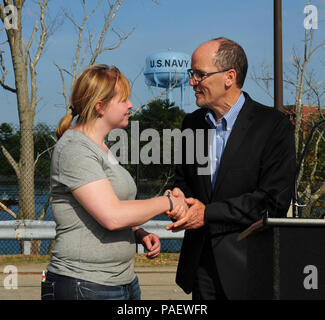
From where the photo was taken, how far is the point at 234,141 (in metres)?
3.61

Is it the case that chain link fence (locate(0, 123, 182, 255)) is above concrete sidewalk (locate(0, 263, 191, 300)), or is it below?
above

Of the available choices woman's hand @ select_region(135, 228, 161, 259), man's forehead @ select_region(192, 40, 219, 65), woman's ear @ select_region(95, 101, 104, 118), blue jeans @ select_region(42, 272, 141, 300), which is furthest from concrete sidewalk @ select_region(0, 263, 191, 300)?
woman's ear @ select_region(95, 101, 104, 118)

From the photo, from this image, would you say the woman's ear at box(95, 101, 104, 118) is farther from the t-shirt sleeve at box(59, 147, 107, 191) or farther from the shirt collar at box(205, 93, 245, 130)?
the shirt collar at box(205, 93, 245, 130)

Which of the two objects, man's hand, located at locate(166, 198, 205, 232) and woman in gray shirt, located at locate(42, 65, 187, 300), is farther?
man's hand, located at locate(166, 198, 205, 232)

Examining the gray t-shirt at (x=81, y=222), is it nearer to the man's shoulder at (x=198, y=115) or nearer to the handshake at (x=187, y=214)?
the handshake at (x=187, y=214)

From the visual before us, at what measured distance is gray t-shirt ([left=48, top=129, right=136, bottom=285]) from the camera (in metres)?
2.83

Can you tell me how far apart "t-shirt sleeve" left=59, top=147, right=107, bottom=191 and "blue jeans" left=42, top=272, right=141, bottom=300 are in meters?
0.46

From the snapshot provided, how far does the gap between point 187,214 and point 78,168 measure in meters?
0.87

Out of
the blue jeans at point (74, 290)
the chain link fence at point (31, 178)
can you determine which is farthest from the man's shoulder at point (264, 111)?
the chain link fence at point (31, 178)

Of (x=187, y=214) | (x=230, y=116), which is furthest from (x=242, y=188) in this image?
(x=230, y=116)

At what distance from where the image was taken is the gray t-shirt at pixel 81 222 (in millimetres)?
2832

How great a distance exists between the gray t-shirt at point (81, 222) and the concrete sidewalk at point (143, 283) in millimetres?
5119

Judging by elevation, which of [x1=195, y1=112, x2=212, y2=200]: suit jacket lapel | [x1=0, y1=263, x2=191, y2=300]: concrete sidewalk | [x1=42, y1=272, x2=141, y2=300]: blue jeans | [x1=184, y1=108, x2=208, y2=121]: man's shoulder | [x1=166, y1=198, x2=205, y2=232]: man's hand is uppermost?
[x1=184, y1=108, x2=208, y2=121]: man's shoulder

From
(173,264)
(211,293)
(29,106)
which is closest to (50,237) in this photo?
(173,264)
